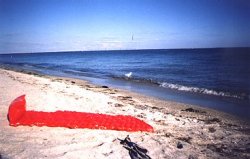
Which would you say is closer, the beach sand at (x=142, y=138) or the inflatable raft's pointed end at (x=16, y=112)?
the beach sand at (x=142, y=138)

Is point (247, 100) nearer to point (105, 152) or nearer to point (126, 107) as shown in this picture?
point (126, 107)

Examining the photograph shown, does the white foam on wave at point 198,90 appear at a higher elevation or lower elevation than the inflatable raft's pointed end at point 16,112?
lower

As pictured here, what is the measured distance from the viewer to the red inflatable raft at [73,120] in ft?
22.7

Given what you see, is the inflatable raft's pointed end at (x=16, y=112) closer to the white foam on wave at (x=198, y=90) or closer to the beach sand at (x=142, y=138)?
the beach sand at (x=142, y=138)

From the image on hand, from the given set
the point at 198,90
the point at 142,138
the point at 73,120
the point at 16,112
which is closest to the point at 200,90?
the point at 198,90

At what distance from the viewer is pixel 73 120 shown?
7160 mm

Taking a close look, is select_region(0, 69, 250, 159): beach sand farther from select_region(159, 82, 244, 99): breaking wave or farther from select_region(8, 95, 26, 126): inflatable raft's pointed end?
select_region(159, 82, 244, 99): breaking wave

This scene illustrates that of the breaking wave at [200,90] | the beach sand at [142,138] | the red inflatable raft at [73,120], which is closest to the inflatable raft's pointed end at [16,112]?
the red inflatable raft at [73,120]

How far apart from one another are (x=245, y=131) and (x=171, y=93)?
24.1ft

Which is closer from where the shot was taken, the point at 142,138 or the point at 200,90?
the point at 142,138

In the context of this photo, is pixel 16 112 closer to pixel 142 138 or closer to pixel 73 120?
pixel 73 120

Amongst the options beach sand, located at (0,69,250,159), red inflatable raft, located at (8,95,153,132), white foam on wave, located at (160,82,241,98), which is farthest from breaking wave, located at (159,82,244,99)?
red inflatable raft, located at (8,95,153,132)

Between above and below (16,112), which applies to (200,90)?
below

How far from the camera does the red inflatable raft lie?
22.7 ft
